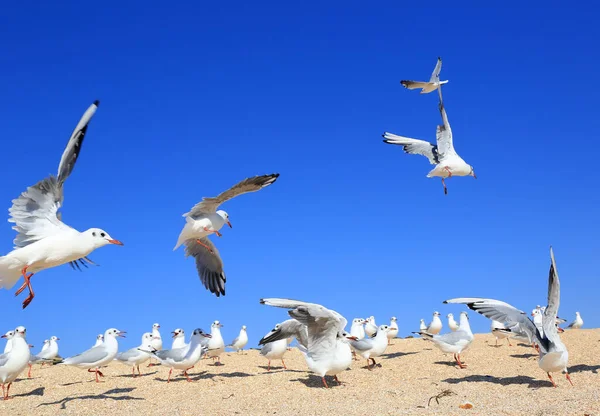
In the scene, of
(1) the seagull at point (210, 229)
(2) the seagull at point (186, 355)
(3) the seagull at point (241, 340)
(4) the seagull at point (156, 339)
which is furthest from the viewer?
(3) the seagull at point (241, 340)

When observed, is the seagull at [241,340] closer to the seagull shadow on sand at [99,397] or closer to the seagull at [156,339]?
the seagull at [156,339]

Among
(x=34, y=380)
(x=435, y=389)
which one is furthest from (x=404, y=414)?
(x=34, y=380)

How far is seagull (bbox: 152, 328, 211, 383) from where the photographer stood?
11.6 meters

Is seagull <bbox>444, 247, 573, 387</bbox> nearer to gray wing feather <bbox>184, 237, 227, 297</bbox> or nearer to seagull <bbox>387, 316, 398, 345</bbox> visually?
gray wing feather <bbox>184, 237, 227, 297</bbox>

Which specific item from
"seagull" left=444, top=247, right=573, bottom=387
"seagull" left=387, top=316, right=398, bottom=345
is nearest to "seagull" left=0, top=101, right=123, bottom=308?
"seagull" left=444, top=247, right=573, bottom=387

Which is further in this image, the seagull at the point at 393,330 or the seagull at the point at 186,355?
the seagull at the point at 393,330

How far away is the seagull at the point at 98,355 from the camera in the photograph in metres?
11.9

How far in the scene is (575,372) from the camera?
11156 millimetres

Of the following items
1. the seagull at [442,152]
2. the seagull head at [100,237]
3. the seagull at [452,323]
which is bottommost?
the seagull head at [100,237]

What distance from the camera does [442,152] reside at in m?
16.1

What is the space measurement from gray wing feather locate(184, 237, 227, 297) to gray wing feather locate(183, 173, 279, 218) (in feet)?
4.99

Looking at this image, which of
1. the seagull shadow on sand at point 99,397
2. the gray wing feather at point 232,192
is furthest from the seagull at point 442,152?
the seagull shadow on sand at point 99,397

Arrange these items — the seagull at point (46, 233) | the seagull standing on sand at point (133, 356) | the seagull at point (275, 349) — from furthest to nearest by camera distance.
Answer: the seagull standing on sand at point (133, 356) < the seagull at point (275, 349) < the seagull at point (46, 233)

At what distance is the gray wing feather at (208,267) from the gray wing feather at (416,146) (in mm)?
7065
